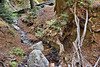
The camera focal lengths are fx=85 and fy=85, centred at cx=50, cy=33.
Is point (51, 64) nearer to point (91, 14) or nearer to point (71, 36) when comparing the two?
point (71, 36)

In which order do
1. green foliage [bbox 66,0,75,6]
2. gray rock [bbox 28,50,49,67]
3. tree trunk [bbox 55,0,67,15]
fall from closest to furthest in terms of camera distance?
gray rock [bbox 28,50,49,67] → green foliage [bbox 66,0,75,6] → tree trunk [bbox 55,0,67,15]

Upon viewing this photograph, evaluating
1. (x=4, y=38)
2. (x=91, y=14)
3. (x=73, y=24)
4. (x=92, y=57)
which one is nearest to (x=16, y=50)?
(x=4, y=38)

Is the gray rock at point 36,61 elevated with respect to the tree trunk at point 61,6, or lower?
lower

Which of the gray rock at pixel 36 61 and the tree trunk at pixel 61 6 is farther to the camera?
the tree trunk at pixel 61 6

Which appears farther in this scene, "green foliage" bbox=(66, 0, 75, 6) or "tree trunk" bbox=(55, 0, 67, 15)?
"tree trunk" bbox=(55, 0, 67, 15)

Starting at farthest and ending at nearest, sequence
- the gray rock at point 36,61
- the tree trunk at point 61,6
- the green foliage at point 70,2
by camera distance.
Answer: the tree trunk at point 61,6
the green foliage at point 70,2
the gray rock at point 36,61

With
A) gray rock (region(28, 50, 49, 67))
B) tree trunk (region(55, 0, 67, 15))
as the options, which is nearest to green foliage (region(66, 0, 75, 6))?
tree trunk (region(55, 0, 67, 15))

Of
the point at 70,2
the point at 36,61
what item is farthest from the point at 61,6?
the point at 36,61

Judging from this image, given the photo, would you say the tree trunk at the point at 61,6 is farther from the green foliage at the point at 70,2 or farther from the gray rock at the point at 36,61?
the gray rock at the point at 36,61

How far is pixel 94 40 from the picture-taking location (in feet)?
16.9

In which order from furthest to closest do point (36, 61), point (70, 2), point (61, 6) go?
point (61, 6)
point (70, 2)
point (36, 61)

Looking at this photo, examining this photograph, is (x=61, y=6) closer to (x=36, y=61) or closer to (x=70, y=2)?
(x=70, y=2)

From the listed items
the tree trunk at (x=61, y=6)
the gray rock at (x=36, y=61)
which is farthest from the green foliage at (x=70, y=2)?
the gray rock at (x=36, y=61)

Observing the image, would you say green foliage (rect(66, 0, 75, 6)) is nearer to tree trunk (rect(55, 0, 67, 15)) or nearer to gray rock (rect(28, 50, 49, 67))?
tree trunk (rect(55, 0, 67, 15))
